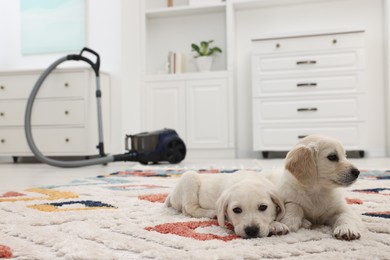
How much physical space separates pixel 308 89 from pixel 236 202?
151 inches

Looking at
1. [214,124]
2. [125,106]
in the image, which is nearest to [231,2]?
[214,124]

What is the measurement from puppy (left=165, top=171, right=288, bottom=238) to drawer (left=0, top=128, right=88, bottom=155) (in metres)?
3.29

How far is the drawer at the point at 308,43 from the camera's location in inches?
181

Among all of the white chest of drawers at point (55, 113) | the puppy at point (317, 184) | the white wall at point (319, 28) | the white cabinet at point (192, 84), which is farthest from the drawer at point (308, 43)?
the puppy at point (317, 184)

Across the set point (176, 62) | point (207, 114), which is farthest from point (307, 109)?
point (176, 62)

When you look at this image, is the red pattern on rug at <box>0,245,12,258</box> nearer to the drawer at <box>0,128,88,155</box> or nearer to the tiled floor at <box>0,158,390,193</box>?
the tiled floor at <box>0,158,390,193</box>

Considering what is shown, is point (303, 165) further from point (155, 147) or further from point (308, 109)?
point (308, 109)

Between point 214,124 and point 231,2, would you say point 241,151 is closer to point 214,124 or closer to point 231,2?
point 214,124

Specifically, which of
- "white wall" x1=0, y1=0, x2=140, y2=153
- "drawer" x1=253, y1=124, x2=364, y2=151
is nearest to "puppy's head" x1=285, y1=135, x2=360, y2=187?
"drawer" x1=253, y1=124, x2=364, y2=151

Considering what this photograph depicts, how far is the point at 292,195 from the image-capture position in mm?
1225

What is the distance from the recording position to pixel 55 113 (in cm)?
458

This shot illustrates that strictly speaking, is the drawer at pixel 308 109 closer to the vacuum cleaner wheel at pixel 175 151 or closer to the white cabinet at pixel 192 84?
the white cabinet at pixel 192 84

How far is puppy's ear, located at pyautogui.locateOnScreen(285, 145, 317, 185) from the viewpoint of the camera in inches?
45.9

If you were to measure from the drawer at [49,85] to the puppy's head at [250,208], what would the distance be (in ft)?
11.8
